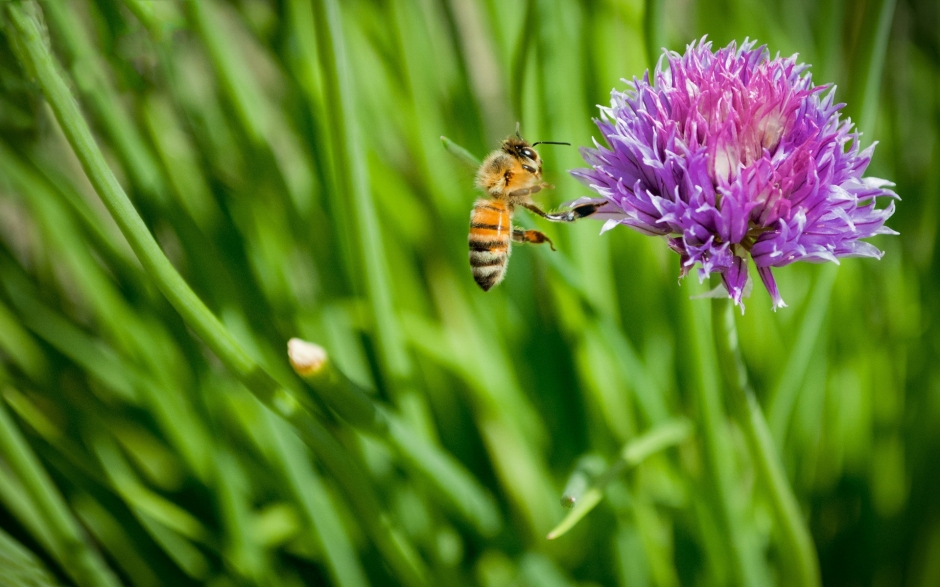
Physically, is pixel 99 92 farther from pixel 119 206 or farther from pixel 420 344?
pixel 420 344

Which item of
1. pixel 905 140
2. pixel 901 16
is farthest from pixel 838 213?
pixel 901 16

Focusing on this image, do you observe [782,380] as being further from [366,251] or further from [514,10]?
[514,10]

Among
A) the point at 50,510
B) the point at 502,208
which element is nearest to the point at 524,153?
the point at 502,208

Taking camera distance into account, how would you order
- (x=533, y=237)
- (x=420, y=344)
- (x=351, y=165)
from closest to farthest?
(x=351, y=165), (x=533, y=237), (x=420, y=344)

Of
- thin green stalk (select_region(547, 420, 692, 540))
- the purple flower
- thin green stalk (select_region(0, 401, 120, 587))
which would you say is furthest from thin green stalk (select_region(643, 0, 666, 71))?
thin green stalk (select_region(0, 401, 120, 587))

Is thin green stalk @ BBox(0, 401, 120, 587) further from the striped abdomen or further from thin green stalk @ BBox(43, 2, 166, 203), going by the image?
the striped abdomen

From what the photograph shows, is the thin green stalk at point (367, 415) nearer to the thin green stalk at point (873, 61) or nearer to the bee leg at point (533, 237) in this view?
the bee leg at point (533, 237)
